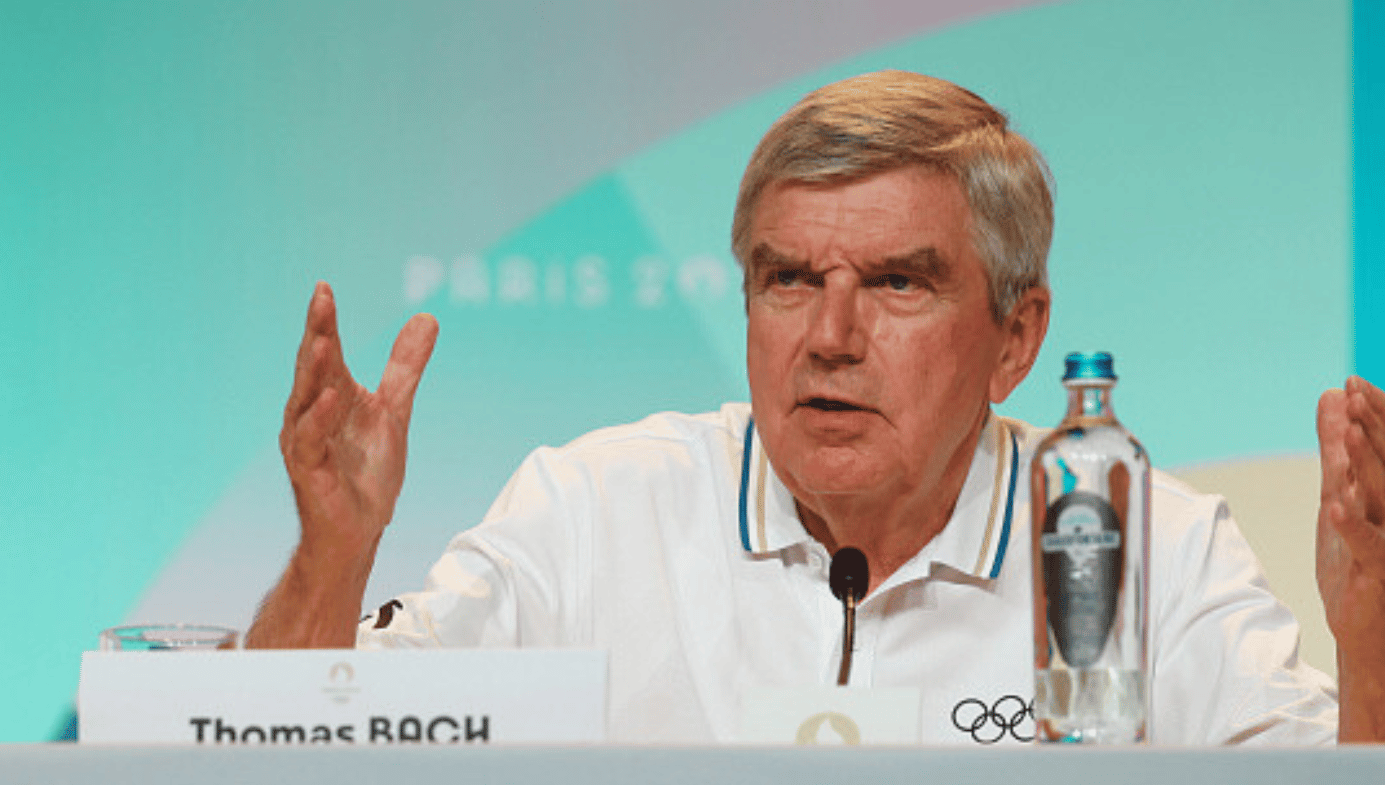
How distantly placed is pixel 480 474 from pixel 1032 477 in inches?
81.4

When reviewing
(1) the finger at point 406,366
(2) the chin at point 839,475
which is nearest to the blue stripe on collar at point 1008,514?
(2) the chin at point 839,475

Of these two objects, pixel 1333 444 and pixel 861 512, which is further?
pixel 861 512

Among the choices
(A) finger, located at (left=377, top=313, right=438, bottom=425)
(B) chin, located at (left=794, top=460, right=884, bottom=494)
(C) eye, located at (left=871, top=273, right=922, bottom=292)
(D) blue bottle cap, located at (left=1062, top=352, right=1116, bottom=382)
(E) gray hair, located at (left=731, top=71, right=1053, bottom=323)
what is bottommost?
(D) blue bottle cap, located at (left=1062, top=352, right=1116, bottom=382)

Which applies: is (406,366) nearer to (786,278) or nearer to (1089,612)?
(786,278)

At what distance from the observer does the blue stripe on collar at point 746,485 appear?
2166 mm

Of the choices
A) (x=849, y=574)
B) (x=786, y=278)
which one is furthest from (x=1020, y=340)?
(x=849, y=574)

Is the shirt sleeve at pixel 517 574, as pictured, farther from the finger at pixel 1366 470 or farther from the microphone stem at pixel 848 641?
the finger at pixel 1366 470

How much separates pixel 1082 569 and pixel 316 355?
0.73 meters

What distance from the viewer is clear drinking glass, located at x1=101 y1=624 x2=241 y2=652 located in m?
1.32

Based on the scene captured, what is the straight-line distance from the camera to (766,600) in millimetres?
2146

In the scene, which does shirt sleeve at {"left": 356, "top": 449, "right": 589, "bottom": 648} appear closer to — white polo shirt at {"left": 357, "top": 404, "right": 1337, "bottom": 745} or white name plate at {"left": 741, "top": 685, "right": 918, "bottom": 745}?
white polo shirt at {"left": 357, "top": 404, "right": 1337, "bottom": 745}

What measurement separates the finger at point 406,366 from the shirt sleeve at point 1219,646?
855mm

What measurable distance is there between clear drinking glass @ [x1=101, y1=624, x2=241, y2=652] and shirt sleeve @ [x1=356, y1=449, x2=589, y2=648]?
61 centimetres

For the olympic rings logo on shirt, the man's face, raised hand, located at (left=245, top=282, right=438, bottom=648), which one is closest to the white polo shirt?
the olympic rings logo on shirt
